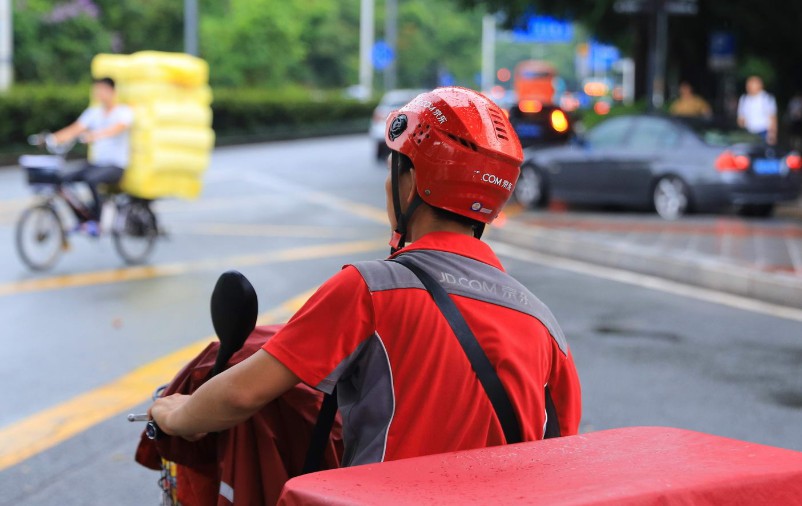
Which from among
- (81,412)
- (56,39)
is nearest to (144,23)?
(56,39)

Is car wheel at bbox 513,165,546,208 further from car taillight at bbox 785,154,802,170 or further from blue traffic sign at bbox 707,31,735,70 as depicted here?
blue traffic sign at bbox 707,31,735,70

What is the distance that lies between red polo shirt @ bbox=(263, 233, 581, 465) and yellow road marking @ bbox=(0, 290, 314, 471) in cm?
316

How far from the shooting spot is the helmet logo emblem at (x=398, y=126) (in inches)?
98.9

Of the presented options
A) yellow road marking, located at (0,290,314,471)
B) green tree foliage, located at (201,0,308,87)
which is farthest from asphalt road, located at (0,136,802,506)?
green tree foliage, located at (201,0,308,87)

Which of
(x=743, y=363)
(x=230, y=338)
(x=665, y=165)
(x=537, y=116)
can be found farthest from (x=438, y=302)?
(x=537, y=116)

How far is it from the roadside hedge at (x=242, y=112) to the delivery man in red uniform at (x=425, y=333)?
2524 centimetres

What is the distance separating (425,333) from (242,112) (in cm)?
3456

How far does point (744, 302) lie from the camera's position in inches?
381

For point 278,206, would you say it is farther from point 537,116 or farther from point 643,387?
point 643,387

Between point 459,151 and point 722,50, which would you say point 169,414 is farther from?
point 722,50

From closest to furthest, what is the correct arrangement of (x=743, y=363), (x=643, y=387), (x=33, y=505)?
1. (x=33, y=505)
2. (x=643, y=387)
3. (x=743, y=363)

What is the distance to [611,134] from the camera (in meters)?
16.8

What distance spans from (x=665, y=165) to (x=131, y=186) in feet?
22.5

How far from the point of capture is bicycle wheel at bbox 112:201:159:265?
11.4 meters
